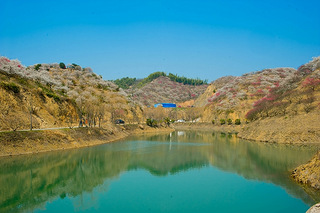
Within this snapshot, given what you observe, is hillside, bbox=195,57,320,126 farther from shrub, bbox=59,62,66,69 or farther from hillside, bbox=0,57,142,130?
shrub, bbox=59,62,66,69

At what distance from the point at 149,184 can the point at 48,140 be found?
18147 millimetres

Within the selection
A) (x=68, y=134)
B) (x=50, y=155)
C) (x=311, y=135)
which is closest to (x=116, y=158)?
(x=50, y=155)

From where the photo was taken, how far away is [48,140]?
30.4 metres

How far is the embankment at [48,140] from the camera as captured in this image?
1016 inches

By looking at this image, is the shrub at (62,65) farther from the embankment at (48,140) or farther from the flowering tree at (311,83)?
the flowering tree at (311,83)

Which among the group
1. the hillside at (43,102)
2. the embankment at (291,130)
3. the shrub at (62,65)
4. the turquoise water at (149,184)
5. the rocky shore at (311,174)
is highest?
the shrub at (62,65)

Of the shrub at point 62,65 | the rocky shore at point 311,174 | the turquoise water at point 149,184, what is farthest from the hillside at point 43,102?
the rocky shore at point 311,174

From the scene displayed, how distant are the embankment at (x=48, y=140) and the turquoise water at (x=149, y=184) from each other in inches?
75.3

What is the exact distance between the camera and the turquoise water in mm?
13766

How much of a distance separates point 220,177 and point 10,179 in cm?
1693

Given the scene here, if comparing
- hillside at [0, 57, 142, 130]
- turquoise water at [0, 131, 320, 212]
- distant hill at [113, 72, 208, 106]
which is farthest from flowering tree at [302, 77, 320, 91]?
distant hill at [113, 72, 208, 106]

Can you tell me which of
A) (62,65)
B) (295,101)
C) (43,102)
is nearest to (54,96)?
(43,102)

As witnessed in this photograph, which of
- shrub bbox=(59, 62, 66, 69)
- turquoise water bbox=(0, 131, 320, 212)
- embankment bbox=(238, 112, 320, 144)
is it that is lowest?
turquoise water bbox=(0, 131, 320, 212)

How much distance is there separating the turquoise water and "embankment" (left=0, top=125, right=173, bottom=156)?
1912mm
